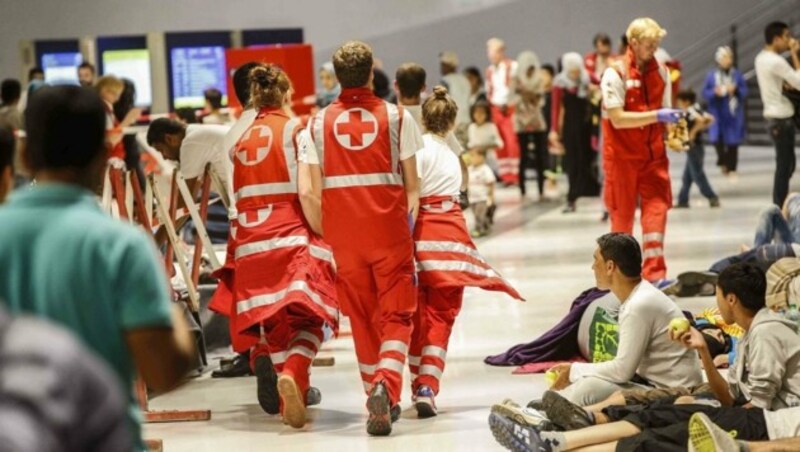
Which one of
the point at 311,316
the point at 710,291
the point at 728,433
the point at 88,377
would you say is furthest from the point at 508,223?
the point at 88,377

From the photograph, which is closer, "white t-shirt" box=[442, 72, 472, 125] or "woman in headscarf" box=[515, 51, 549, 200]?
"woman in headscarf" box=[515, 51, 549, 200]

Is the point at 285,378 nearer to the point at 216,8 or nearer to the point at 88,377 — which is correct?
the point at 88,377

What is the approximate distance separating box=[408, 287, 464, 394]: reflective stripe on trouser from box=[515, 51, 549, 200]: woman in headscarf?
1044 centimetres

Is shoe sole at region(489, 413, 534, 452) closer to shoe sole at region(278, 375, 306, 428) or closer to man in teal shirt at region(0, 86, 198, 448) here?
shoe sole at region(278, 375, 306, 428)

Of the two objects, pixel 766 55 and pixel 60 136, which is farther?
pixel 766 55

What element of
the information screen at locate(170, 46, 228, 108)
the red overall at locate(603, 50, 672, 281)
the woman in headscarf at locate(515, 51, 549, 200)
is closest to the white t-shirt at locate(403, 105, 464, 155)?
the red overall at locate(603, 50, 672, 281)

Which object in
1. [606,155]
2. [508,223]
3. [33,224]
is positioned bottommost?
[508,223]

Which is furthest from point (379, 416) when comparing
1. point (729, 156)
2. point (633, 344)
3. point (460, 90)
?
point (729, 156)

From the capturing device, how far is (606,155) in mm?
9219

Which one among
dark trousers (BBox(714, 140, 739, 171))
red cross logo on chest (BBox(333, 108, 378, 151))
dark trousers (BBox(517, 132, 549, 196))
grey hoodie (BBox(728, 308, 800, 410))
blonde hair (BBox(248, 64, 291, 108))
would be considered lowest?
dark trousers (BBox(714, 140, 739, 171))

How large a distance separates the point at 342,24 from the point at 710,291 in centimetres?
1487

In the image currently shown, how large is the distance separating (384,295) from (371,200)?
1.24ft

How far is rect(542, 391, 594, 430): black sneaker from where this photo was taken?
5.47 metres

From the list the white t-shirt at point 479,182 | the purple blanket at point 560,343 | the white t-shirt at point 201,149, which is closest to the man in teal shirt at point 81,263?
the white t-shirt at point 201,149
